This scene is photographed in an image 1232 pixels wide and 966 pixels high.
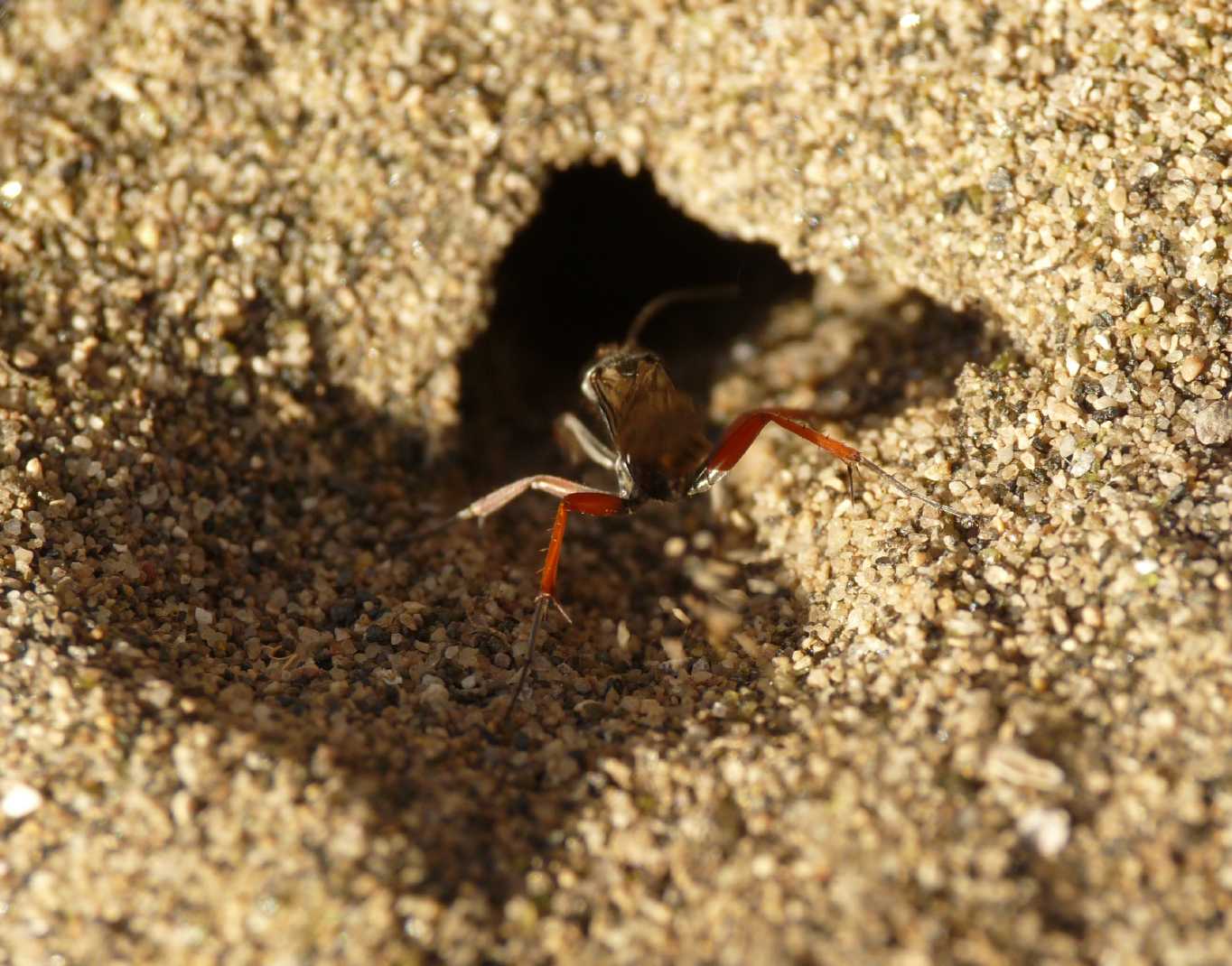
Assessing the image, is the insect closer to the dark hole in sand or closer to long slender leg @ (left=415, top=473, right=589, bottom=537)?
long slender leg @ (left=415, top=473, right=589, bottom=537)

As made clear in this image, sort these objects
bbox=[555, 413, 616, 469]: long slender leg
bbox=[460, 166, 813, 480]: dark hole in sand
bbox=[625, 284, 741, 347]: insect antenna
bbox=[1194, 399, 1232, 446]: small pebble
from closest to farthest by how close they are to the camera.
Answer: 1. bbox=[1194, 399, 1232, 446]: small pebble
2. bbox=[555, 413, 616, 469]: long slender leg
3. bbox=[460, 166, 813, 480]: dark hole in sand
4. bbox=[625, 284, 741, 347]: insect antenna

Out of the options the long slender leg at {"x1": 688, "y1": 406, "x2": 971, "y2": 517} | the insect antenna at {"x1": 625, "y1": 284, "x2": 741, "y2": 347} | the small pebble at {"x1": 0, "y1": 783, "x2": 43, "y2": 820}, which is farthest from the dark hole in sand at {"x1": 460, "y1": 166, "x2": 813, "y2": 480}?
the small pebble at {"x1": 0, "y1": 783, "x2": 43, "y2": 820}

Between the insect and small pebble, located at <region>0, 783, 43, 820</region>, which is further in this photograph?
the insect

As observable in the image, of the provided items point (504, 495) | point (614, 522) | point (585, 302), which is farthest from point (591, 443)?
point (585, 302)

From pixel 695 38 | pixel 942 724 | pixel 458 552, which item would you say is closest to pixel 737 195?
pixel 695 38

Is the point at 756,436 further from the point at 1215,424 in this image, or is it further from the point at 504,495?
the point at 1215,424

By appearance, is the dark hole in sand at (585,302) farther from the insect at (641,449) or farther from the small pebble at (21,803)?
the small pebble at (21,803)
